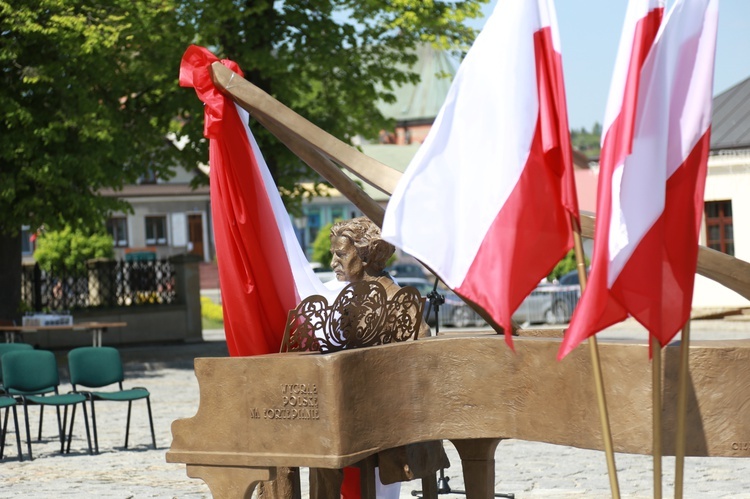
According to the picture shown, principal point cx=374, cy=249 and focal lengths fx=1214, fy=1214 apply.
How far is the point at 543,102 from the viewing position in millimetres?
4770

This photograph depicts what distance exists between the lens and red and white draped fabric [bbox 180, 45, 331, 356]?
593 cm

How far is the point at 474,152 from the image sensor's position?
4922mm

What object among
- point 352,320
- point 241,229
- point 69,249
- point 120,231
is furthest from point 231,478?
point 120,231

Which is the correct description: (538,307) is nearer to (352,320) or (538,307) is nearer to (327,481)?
(327,481)

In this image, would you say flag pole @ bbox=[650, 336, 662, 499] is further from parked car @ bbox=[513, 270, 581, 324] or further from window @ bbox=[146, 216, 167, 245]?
window @ bbox=[146, 216, 167, 245]

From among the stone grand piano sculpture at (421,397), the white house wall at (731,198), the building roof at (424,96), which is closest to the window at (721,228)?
the white house wall at (731,198)

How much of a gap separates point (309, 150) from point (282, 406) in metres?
1.40

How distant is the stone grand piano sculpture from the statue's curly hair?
102 centimetres

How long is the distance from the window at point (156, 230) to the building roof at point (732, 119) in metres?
35.4

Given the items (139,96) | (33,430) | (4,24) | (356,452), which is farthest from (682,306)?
(139,96)

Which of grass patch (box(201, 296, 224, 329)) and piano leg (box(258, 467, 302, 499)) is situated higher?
piano leg (box(258, 467, 302, 499))

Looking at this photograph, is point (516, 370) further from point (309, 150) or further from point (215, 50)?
point (215, 50)

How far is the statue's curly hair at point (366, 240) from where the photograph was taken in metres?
6.61

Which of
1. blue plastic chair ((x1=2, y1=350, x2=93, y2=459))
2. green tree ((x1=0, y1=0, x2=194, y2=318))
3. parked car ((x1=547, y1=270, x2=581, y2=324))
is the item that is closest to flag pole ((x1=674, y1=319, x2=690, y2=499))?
blue plastic chair ((x1=2, y1=350, x2=93, y2=459))
